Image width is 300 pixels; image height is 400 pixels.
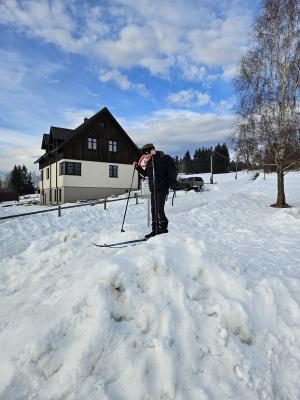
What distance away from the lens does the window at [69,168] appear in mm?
32281

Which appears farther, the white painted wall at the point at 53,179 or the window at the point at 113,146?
the window at the point at 113,146

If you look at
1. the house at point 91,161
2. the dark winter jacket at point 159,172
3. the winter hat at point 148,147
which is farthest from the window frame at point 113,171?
the dark winter jacket at point 159,172

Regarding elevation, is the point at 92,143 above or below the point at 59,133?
below

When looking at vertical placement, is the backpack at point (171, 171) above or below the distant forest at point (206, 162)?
below

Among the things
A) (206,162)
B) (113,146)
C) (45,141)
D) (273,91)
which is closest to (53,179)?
(45,141)

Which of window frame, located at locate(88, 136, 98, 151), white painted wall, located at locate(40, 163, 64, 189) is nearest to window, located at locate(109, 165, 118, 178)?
window frame, located at locate(88, 136, 98, 151)

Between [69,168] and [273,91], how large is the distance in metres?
22.1

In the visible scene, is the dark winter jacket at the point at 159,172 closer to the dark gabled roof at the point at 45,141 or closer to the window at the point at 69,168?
the window at the point at 69,168

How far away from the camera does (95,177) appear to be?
3412cm

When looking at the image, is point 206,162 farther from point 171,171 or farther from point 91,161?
point 171,171

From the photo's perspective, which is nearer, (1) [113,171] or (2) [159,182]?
(2) [159,182]

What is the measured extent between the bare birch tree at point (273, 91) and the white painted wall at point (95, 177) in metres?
19.8

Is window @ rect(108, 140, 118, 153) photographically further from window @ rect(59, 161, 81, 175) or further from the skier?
the skier

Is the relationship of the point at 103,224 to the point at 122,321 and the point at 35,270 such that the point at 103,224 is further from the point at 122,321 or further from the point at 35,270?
the point at 122,321
